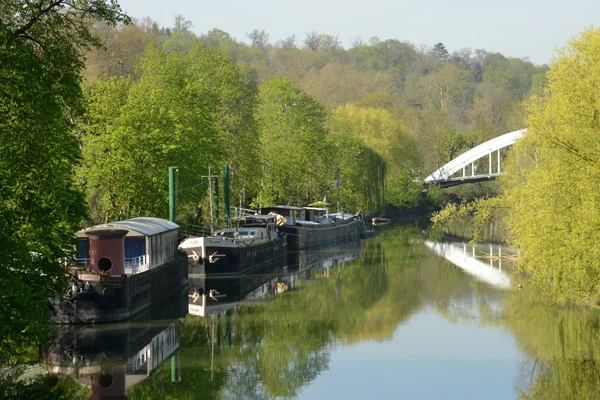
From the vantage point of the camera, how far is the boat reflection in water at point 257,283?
36594 millimetres

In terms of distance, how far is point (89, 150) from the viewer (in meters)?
43.8

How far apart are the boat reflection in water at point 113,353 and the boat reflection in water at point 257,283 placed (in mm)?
4097

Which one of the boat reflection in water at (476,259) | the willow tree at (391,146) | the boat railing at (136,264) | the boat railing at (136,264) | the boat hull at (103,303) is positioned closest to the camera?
the boat hull at (103,303)

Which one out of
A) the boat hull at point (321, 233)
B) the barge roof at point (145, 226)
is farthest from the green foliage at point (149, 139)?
the boat hull at point (321, 233)

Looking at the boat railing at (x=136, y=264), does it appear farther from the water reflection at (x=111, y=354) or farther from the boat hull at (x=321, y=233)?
the boat hull at (x=321, y=233)

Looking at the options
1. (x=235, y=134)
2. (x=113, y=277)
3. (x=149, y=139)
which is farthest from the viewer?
(x=235, y=134)

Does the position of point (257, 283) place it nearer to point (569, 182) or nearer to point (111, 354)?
point (111, 354)

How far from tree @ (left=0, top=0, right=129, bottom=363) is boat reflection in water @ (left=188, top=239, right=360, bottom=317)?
15205 mm

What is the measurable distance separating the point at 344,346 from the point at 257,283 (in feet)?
50.9

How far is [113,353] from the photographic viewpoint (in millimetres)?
26297

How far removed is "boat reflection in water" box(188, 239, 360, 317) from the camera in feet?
120

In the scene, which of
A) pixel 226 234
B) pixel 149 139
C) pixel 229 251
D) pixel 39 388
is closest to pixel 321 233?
pixel 226 234

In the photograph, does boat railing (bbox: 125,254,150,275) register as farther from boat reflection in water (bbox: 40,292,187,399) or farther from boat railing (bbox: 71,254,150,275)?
boat reflection in water (bbox: 40,292,187,399)

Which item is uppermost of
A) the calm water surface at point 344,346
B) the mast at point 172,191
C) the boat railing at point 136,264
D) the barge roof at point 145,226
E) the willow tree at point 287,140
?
the willow tree at point 287,140
